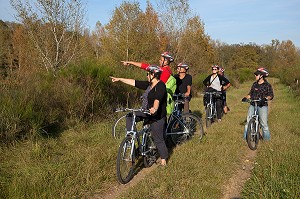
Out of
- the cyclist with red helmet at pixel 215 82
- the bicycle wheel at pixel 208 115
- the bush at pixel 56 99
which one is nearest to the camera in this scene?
the bush at pixel 56 99

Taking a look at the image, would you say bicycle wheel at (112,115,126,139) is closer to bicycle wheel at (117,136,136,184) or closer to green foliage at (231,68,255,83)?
bicycle wheel at (117,136,136,184)

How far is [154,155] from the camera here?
232 inches

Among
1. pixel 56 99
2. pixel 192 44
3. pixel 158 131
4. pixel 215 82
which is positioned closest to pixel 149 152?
pixel 158 131

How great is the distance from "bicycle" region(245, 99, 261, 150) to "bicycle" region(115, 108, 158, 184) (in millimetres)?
2718

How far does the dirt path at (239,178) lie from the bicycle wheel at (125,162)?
1.77 m

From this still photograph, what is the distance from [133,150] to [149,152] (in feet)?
2.39

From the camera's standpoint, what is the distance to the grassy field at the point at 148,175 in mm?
4230

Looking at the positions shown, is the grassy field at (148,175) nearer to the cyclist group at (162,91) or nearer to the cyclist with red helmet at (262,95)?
the cyclist with red helmet at (262,95)

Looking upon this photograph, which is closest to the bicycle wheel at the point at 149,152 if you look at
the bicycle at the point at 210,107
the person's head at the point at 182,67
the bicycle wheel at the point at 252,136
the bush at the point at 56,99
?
the bicycle wheel at the point at 252,136

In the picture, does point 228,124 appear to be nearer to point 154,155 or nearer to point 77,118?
point 154,155

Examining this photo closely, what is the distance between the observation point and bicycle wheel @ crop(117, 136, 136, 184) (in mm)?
4758

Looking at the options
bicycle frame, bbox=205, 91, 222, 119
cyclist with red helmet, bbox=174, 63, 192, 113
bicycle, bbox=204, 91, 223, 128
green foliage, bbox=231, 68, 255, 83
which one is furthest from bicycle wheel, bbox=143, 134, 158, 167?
green foliage, bbox=231, 68, 255, 83

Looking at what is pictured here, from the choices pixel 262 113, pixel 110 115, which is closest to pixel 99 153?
pixel 110 115

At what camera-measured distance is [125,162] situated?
196 inches
